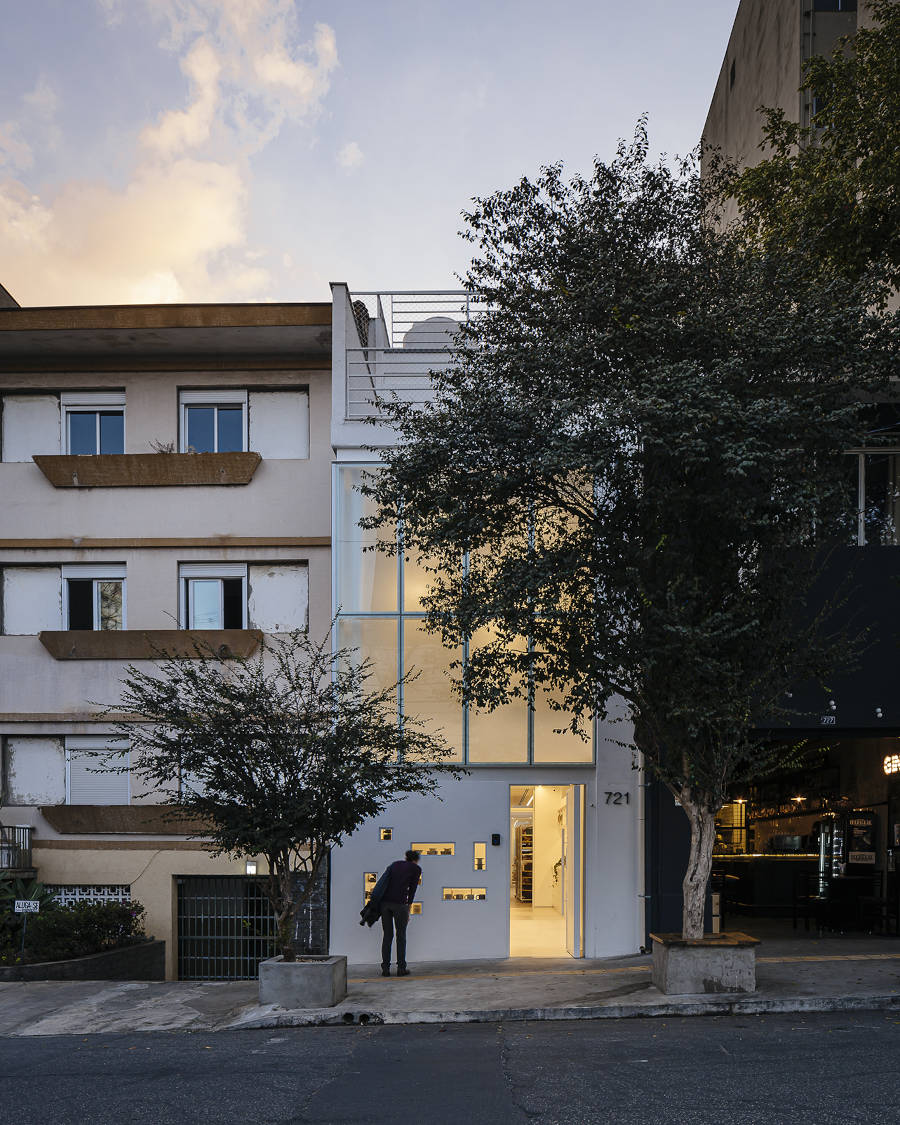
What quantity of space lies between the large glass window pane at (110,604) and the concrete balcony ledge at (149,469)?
1806 millimetres

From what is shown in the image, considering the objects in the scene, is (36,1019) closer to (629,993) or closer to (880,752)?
(629,993)

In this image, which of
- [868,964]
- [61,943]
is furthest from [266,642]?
[868,964]

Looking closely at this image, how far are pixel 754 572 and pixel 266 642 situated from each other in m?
9.40

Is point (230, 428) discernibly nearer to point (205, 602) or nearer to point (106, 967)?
point (205, 602)

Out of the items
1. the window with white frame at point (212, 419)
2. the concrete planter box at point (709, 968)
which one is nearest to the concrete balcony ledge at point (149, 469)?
the window with white frame at point (212, 419)

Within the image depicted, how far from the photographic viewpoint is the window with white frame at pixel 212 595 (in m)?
19.2

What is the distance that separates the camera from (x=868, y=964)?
13.4 metres

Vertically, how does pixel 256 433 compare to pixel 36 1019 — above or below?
above

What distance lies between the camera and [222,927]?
18250 mm

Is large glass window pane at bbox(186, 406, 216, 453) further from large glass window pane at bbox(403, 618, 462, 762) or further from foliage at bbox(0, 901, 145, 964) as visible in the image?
foliage at bbox(0, 901, 145, 964)

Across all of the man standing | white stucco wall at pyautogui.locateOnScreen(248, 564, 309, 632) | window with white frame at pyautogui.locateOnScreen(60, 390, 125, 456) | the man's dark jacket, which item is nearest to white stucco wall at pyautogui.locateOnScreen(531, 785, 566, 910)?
white stucco wall at pyautogui.locateOnScreen(248, 564, 309, 632)

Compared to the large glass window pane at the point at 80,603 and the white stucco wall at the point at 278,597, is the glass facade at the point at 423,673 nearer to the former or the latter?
the white stucco wall at the point at 278,597

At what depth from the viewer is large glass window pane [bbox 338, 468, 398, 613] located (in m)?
16.9

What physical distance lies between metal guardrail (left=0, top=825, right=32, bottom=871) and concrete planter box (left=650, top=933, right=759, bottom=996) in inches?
445
